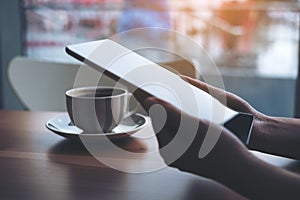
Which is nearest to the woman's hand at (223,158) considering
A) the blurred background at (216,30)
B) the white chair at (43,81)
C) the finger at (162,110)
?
the finger at (162,110)

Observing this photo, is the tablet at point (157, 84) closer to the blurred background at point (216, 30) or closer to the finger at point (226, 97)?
the finger at point (226, 97)

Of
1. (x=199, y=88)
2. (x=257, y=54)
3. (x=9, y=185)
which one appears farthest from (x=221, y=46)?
(x=9, y=185)

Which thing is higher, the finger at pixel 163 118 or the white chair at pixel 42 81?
the finger at pixel 163 118

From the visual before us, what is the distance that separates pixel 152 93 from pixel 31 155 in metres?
0.33

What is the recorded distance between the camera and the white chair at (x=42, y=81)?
1.55 meters

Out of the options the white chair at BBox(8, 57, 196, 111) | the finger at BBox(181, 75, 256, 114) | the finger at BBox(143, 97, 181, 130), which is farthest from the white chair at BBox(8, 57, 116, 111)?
the finger at BBox(143, 97, 181, 130)

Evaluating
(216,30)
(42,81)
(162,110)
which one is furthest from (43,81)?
(216,30)

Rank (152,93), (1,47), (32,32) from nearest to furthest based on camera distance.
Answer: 1. (152,93)
2. (1,47)
3. (32,32)

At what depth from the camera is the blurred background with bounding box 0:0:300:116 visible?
2881 millimetres

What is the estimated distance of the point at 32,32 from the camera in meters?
2.89

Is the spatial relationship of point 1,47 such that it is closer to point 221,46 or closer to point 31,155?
point 221,46

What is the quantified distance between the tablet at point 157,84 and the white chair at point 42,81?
736mm

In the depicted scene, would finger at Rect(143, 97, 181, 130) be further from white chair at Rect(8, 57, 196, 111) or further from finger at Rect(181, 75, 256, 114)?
white chair at Rect(8, 57, 196, 111)

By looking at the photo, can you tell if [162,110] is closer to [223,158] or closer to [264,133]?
[223,158]
